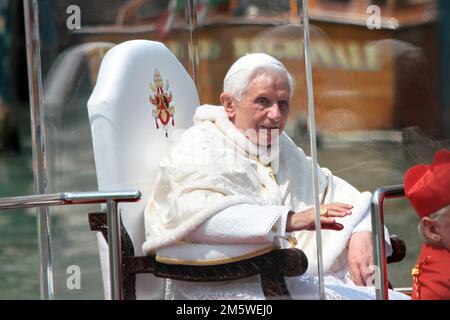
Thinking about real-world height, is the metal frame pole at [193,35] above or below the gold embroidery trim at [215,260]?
above

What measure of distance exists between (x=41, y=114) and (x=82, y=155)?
0.54 feet

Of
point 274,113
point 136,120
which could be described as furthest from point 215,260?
point 136,120

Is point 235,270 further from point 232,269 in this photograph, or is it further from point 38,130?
point 38,130

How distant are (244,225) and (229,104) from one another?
1.15 ft

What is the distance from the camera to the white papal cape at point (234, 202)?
9.20ft

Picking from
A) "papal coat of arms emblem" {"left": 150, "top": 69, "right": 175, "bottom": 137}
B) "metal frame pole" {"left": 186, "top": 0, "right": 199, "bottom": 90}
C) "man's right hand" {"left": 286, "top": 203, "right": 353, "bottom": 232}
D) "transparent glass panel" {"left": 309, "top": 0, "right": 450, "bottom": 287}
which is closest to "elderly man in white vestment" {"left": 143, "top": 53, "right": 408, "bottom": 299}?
"man's right hand" {"left": 286, "top": 203, "right": 353, "bottom": 232}

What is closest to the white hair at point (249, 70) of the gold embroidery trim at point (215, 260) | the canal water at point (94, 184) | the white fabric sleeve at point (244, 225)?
the canal water at point (94, 184)

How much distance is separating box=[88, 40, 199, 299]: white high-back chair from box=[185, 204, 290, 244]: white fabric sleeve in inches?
7.9

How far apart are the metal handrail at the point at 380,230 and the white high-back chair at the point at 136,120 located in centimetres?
56

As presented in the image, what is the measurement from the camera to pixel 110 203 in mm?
2818

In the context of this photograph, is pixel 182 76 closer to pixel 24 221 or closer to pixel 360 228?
pixel 360 228

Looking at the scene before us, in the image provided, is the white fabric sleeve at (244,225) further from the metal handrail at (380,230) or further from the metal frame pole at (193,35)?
the metal frame pole at (193,35)

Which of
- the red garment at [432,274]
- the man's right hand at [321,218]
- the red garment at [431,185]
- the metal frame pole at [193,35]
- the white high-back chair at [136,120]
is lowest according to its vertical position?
the red garment at [432,274]

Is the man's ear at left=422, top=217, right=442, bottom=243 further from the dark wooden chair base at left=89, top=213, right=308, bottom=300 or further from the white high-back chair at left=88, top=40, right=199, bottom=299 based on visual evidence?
the white high-back chair at left=88, top=40, right=199, bottom=299
